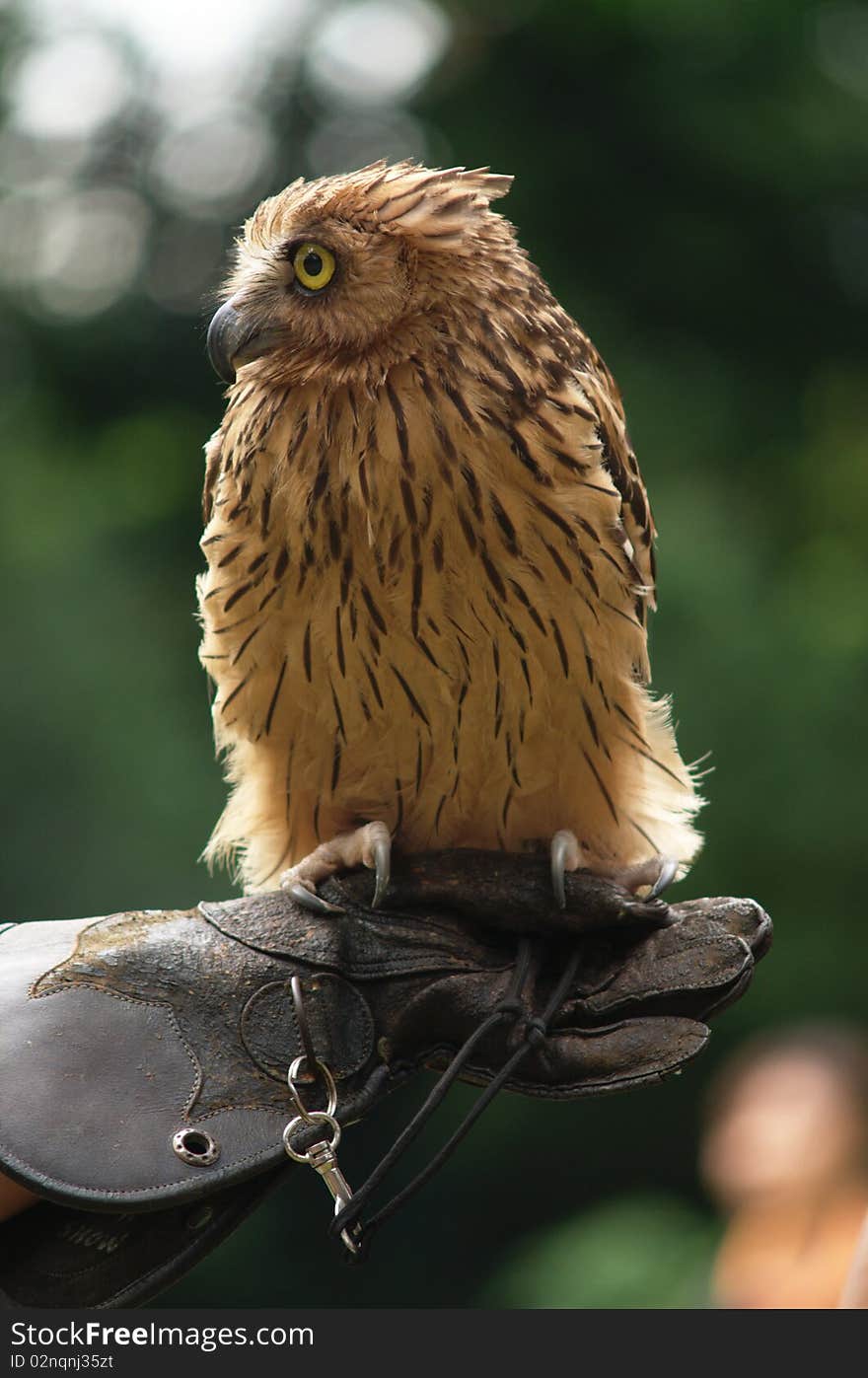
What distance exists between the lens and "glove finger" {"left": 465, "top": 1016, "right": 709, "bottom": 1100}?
2.00 metres

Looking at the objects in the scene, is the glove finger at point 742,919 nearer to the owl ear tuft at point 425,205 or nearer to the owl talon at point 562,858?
the owl talon at point 562,858

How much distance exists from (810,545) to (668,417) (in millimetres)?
681

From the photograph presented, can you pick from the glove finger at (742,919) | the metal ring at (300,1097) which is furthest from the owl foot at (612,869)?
the metal ring at (300,1097)

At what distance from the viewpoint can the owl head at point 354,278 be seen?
85.7 inches

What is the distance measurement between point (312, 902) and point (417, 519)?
625 millimetres

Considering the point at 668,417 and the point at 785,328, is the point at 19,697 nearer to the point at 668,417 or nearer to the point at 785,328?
the point at 668,417

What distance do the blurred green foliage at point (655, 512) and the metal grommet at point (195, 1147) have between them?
2.67m

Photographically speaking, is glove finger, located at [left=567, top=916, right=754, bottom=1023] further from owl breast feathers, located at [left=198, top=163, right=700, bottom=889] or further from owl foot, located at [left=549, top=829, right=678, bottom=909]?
owl breast feathers, located at [left=198, top=163, right=700, bottom=889]

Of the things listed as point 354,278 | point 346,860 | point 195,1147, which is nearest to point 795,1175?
point 346,860

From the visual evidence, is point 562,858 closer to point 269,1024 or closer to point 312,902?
point 312,902

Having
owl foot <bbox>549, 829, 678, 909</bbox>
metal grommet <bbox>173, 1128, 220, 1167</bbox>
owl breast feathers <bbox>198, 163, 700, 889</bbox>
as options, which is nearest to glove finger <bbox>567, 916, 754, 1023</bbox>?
owl foot <bbox>549, 829, 678, 909</bbox>

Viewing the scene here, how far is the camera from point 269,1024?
208 cm

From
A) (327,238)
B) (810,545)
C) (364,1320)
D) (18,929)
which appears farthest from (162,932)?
(810,545)

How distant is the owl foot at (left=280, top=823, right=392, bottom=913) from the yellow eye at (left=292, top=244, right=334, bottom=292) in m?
0.87
